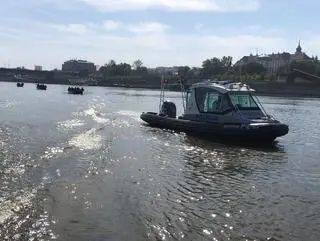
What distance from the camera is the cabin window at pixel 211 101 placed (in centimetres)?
3013

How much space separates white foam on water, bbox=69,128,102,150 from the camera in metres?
25.3

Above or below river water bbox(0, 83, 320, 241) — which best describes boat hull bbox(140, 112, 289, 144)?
above

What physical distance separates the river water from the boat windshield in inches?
131

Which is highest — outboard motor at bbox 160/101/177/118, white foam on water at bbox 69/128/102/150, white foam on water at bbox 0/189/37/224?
outboard motor at bbox 160/101/177/118

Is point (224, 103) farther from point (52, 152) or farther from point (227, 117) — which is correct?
point (52, 152)

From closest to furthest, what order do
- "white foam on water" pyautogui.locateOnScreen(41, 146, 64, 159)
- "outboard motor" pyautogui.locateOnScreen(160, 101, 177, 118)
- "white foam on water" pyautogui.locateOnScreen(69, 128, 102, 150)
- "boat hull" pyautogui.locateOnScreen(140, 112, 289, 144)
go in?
"white foam on water" pyautogui.locateOnScreen(41, 146, 64, 159), "white foam on water" pyautogui.locateOnScreen(69, 128, 102, 150), "boat hull" pyautogui.locateOnScreen(140, 112, 289, 144), "outboard motor" pyautogui.locateOnScreen(160, 101, 177, 118)

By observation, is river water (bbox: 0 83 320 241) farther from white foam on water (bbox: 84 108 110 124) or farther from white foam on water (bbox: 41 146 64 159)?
white foam on water (bbox: 84 108 110 124)

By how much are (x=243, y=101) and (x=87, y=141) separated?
9571mm

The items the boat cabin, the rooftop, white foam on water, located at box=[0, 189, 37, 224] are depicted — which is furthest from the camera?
the rooftop

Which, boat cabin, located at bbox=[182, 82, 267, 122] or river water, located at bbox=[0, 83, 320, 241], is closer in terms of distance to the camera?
river water, located at bbox=[0, 83, 320, 241]

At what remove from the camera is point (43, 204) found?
13.6m

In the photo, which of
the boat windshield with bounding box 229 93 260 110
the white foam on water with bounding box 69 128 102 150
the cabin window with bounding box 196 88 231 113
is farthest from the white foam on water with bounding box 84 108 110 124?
the boat windshield with bounding box 229 93 260 110

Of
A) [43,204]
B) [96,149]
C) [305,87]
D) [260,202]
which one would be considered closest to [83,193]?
[43,204]

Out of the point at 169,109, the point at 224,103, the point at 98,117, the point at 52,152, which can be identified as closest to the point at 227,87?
the point at 224,103
